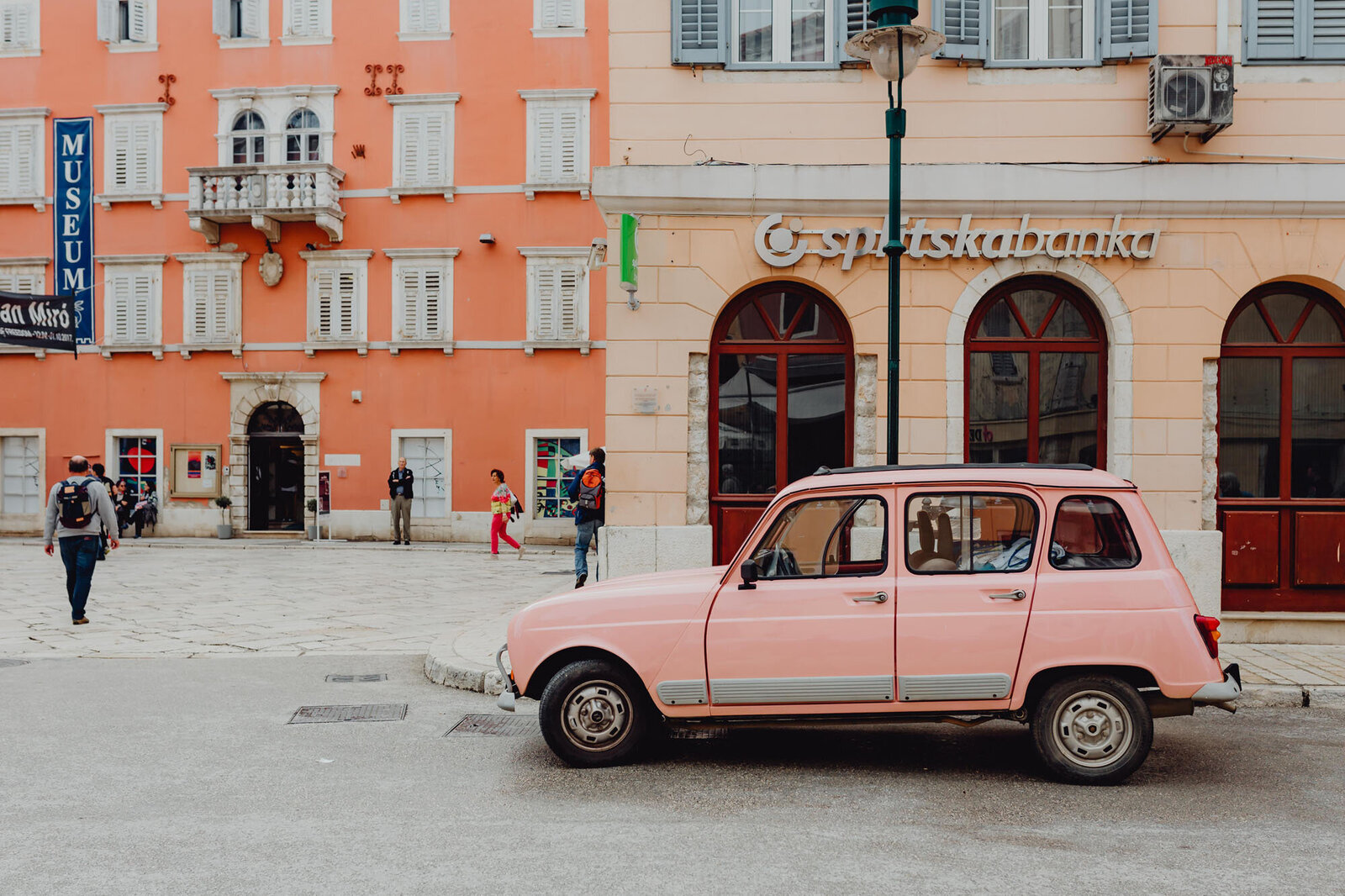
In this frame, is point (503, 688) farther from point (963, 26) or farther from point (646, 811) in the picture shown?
point (963, 26)

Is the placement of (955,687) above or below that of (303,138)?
below

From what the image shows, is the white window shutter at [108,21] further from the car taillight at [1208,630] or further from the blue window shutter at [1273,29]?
the car taillight at [1208,630]

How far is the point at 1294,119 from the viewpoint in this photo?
10.5 meters

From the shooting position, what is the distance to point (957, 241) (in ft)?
34.7

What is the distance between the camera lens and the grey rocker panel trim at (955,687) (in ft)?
19.3

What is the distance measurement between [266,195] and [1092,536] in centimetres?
2251

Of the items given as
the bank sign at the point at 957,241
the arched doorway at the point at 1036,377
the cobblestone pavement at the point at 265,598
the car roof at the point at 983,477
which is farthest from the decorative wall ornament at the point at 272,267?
the car roof at the point at 983,477

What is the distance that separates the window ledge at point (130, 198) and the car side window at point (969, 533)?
24446mm

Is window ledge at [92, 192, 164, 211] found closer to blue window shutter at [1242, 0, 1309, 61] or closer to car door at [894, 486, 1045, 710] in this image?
blue window shutter at [1242, 0, 1309, 61]

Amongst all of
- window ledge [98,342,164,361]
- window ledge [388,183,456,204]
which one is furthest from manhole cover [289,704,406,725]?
window ledge [98,342,164,361]

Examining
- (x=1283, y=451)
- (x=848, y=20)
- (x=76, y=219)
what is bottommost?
(x=1283, y=451)

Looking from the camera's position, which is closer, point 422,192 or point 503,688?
point 503,688

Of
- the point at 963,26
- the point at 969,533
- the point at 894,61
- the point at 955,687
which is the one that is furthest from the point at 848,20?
the point at 955,687

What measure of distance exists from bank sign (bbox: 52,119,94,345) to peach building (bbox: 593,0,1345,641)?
1962 centimetres
